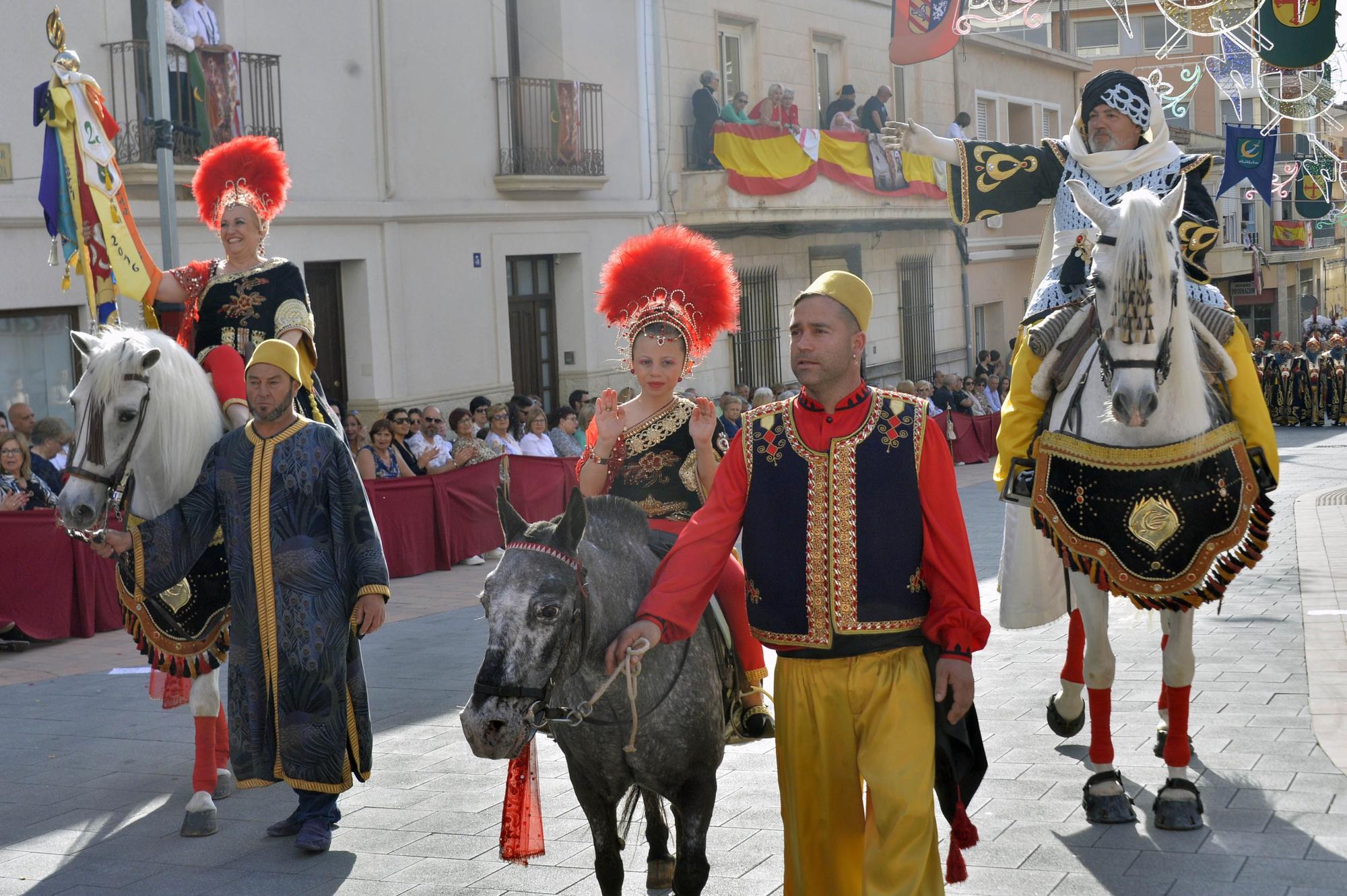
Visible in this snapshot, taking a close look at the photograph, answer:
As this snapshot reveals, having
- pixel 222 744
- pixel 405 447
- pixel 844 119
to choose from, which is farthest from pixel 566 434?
pixel 844 119

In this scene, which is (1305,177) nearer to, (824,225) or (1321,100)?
(1321,100)

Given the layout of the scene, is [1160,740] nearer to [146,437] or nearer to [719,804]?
[719,804]

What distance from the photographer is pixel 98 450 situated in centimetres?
595

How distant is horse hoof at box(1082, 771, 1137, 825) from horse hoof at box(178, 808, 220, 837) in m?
3.47

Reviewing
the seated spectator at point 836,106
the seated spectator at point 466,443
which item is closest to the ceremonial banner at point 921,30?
the seated spectator at point 466,443

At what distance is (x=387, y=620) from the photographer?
436 inches

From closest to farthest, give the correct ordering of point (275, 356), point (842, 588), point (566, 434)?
point (842, 588) → point (275, 356) → point (566, 434)

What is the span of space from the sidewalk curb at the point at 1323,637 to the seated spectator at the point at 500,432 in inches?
288

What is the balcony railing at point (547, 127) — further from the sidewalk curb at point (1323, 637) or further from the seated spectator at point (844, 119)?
the sidewalk curb at point (1323, 637)

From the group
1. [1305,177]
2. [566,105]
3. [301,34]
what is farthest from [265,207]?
[1305,177]

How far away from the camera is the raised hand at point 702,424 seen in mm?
5090

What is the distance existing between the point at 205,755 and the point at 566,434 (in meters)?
9.93

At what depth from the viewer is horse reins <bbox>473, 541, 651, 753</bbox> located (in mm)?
3709

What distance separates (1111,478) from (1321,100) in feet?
61.4
